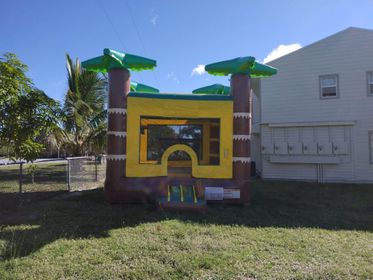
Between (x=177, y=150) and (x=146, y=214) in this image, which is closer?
(x=146, y=214)

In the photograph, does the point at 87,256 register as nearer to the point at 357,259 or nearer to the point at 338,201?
the point at 357,259

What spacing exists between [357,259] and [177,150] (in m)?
4.58

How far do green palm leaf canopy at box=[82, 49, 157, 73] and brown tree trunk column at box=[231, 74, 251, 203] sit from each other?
7.77 ft

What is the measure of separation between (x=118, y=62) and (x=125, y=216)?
374cm

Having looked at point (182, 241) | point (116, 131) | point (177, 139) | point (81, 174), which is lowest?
point (182, 241)

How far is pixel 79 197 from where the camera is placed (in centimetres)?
798

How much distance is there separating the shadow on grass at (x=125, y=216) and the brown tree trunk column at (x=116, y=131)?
0.73m

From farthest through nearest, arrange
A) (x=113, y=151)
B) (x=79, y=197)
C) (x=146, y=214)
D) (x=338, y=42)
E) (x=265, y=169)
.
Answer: (x=265, y=169)
(x=338, y=42)
(x=79, y=197)
(x=113, y=151)
(x=146, y=214)

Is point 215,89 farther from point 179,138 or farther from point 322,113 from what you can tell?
point 322,113

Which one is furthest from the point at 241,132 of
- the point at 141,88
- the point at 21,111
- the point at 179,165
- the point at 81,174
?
the point at 81,174

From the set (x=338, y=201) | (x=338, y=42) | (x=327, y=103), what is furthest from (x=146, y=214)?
(x=338, y=42)

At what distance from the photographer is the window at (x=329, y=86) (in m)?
12.5

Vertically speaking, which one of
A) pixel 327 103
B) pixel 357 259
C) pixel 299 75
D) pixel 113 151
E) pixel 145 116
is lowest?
pixel 357 259

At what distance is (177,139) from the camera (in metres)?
7.81
